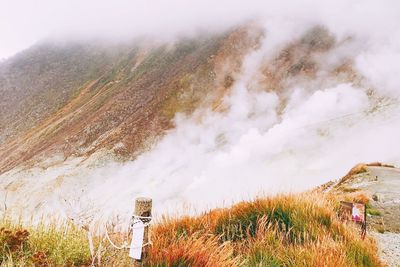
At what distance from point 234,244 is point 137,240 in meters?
2.82

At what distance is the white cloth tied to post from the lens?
4109 mm

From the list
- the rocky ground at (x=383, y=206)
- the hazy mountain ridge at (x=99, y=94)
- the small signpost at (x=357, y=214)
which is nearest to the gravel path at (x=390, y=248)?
the rocky ground at (x=383, y=206)

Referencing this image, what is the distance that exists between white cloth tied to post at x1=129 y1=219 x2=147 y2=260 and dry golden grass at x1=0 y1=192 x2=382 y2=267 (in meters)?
0.26

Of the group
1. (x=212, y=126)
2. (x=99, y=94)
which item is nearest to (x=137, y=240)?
(x=212, y=126)

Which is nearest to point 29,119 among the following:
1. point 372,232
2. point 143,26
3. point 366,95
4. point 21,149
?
point 21,149

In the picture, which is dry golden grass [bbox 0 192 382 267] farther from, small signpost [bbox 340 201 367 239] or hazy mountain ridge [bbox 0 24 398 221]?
hazy mountain ridge [bbox 0 24 398 221]

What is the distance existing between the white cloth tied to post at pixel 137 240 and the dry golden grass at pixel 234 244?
0.85 ft

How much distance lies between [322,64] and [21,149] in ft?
200

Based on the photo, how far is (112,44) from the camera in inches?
5379

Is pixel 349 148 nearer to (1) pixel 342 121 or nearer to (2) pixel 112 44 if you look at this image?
(1) pixel 342 121

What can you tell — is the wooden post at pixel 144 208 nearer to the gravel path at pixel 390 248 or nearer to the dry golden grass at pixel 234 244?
the dry golden grass at pixel 234 244

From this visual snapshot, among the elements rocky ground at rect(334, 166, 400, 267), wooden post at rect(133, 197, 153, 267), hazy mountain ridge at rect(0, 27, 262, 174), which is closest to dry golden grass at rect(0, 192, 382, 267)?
wooden post at rect(133, 197, 153, 267)

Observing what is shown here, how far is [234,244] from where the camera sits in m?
6.70

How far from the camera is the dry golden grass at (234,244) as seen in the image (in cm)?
466
